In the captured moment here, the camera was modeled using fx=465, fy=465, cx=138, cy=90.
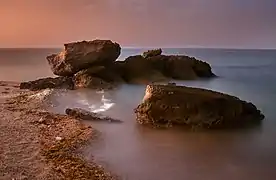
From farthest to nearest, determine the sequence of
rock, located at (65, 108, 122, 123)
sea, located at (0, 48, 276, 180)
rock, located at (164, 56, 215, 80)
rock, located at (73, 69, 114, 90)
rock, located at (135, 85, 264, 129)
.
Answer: rock, located at (164, 56, 215, 80) < rock, located at (73, 69, 114, 90) < rock, located at (65, 108, 122, 123) < rock, located at (135, 85, 264, 129) < sea, located at (0, 48, 276, 180)

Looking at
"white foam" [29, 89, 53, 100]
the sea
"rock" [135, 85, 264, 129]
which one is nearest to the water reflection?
the sea

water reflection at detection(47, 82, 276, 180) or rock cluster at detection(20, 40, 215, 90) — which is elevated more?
rock cluster at detection(20, 40, 215, 90)

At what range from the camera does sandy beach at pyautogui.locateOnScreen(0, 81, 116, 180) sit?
5618 mm

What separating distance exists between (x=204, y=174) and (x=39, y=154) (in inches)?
88.4

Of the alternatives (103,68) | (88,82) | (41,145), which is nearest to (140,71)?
(103,68)

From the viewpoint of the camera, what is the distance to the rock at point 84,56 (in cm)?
1602

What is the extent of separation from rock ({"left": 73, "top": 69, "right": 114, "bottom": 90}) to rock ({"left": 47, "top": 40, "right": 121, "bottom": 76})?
40 cm

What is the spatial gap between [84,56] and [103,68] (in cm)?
Answer: 81

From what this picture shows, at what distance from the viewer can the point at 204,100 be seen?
29.2ft


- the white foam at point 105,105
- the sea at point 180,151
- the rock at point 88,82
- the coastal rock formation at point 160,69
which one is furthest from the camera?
the coastal rock formation at point 160,69

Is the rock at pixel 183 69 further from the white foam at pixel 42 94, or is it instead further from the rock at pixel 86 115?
the rock at pixel 86 115

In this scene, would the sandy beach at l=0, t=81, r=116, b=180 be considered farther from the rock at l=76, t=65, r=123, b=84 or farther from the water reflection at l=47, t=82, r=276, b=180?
the rock at l=76, t=65, r=123, b=84

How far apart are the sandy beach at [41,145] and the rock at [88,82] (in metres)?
4.29

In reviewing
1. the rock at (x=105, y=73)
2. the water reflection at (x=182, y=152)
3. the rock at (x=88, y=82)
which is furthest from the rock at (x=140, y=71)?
the water reflection at (x=182, y=152)
